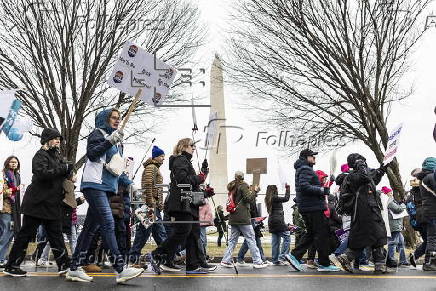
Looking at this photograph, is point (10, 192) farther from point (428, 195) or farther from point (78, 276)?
point (428, 195)

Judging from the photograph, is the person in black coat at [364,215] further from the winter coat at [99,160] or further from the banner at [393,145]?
the winter coat at [99,160]

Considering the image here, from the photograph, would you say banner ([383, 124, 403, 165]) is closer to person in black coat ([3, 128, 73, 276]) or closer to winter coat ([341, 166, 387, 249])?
winter coat ([341, 166, 387, 249])

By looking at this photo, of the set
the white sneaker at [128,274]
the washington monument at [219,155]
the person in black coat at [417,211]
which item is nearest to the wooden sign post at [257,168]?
the person in black coat at [417,211]

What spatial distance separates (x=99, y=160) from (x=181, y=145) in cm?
149

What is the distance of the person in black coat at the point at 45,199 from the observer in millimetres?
7184

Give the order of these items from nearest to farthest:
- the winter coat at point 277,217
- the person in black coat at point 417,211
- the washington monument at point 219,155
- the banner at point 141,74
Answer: the banner at point 141,74 < the person in black coat at point 417,211 < the winter coat at point 277,217 < the washington monument at point 219,155

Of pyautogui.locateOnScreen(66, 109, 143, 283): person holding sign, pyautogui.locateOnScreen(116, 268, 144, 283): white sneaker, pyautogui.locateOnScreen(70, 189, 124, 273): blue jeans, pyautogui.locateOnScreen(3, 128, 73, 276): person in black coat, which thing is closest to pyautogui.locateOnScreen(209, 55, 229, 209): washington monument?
pyautogui.locateOnScreen(3, 128, 73, 276): person in black coat

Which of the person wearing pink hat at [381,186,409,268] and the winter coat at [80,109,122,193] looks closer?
the winter coat at [80,109,122,193]

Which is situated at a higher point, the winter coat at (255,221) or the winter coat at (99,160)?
the winter coat at (99,160)

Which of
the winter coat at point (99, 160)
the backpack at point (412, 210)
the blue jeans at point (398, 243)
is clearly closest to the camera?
the winter coat at point (99, 160)

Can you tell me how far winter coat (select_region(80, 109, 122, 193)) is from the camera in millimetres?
6570

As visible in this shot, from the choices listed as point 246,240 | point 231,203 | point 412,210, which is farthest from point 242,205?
point 412,210

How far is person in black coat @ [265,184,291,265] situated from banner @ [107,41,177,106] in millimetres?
3948

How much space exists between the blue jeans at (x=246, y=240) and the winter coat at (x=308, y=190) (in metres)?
1.33
